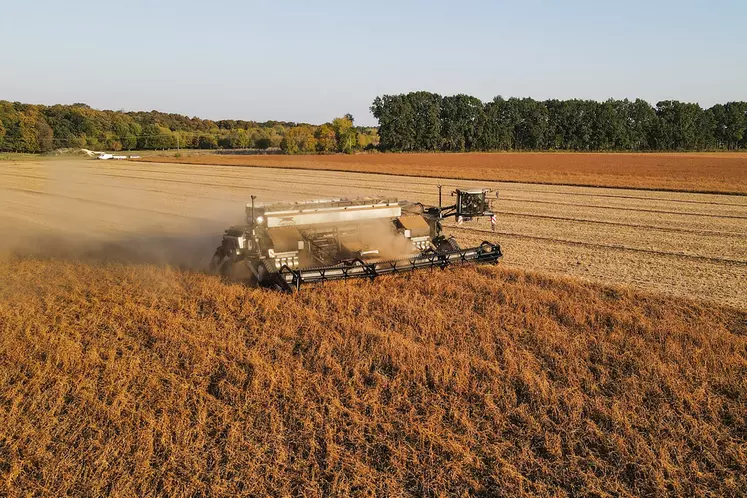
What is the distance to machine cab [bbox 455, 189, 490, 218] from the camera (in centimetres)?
995

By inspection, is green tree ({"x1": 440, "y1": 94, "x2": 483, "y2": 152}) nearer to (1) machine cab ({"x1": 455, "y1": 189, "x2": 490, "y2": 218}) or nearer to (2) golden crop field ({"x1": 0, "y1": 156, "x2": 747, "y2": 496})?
(2) golden crop field ({"x1": 0, "y1": 156, "x2": 747, "y2": 496})

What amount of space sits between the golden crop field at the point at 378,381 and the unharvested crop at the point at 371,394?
2 cm

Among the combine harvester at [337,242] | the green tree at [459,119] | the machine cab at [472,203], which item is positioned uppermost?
the green tree at [459,119]

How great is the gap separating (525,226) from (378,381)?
1219 cm

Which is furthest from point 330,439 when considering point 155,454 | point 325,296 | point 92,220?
point 92,220

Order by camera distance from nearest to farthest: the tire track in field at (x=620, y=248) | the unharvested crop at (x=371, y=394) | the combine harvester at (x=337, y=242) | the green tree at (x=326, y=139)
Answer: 1. the unharvested crop at (x=371, y=394)
2. the combine harvester at (x=337, y=242)
3. the tire track in field at (x=620, y=248)
4. the green tree at (x=326, y=139)

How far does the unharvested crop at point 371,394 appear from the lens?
13.2ft

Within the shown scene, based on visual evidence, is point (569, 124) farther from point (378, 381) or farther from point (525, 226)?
point (378, 381)

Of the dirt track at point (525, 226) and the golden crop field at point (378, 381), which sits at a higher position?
the dirt track at point (525, 226)

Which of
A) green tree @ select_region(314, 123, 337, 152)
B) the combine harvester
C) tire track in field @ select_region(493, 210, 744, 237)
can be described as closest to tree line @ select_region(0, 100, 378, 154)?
green tree @ select_region(314, 123, 337, 152)

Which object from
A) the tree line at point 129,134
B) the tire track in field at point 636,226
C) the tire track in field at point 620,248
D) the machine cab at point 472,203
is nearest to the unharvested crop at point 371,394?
the machine cab at point 472,203

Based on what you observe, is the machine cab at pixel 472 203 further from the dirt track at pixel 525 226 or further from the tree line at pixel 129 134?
the tree line at pixel 129 134

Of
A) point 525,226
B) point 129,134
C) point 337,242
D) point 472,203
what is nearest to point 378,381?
point 337,242

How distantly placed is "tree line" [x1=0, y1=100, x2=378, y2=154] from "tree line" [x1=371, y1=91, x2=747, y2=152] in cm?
1321
